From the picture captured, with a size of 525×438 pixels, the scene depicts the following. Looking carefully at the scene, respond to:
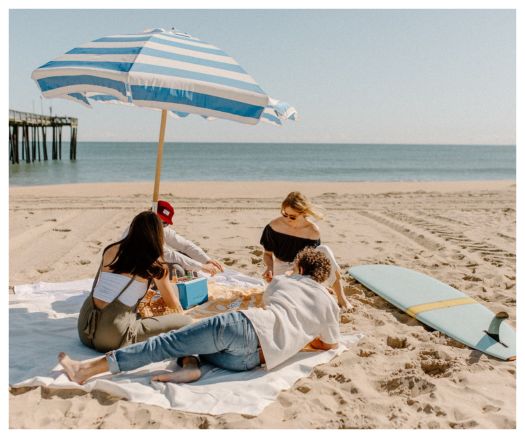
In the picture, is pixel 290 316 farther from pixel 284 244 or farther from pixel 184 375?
pixel 284 244

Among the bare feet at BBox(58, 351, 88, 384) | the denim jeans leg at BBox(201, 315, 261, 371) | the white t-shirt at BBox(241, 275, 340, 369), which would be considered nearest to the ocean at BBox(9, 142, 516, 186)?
the bare feet at BBox(58, 351, 88, 384)

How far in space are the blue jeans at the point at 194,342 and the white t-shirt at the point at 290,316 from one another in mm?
94

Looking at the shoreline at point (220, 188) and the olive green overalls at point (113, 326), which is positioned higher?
the olive green overalls at point (113, 326)

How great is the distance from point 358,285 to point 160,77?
10.9 ft

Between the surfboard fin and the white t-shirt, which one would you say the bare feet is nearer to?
the white t-shirt

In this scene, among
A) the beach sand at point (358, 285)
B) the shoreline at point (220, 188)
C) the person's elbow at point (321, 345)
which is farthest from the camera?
the shoreline at point (220, 188)

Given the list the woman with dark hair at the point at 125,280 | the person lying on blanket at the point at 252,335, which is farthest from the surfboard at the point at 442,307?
the woman with dark hair at the point at 125,280

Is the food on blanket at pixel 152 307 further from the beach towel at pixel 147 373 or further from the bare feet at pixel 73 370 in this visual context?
the bare feet at pixel 73 370

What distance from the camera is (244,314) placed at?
323 centimetres

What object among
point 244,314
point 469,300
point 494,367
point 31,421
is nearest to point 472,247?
point 469,300

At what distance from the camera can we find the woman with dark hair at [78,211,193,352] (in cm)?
346

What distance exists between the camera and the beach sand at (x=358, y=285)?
2957 mm

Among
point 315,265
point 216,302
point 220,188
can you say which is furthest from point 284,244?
point 220,188

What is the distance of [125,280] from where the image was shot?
3473 mm
